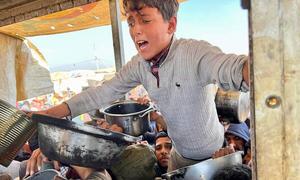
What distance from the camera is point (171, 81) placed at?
1.64 meters

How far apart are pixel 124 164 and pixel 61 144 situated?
1.76ft

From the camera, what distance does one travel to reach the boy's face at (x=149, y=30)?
1.53m

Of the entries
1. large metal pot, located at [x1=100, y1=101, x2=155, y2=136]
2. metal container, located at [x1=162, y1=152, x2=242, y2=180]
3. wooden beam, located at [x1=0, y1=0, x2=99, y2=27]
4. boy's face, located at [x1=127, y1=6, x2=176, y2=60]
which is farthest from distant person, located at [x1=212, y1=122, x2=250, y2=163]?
wooden beam, located at [x1=0, y1=0, x2=99, y2=27]

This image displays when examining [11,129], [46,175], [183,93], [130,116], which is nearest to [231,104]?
[130,116]

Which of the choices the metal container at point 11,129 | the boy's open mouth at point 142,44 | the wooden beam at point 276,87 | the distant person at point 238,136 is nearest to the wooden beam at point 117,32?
the distant person at point 238,136

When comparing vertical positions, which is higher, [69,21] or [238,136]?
[69,21]

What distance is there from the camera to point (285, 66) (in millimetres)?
519

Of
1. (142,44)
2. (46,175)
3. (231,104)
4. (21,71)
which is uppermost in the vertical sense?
(142,44)

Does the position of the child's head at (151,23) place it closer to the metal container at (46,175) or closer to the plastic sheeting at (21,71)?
the metal container at (46,175)

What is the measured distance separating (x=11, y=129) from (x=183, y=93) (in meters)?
0.86

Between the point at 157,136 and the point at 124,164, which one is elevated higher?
the point at 124,164

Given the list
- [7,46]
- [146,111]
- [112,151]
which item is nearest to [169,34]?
[112,151]

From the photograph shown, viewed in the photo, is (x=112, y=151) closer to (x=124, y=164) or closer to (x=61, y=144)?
(x=61, y=144)

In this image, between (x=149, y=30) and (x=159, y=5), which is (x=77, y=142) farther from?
(x=159, y=5)
